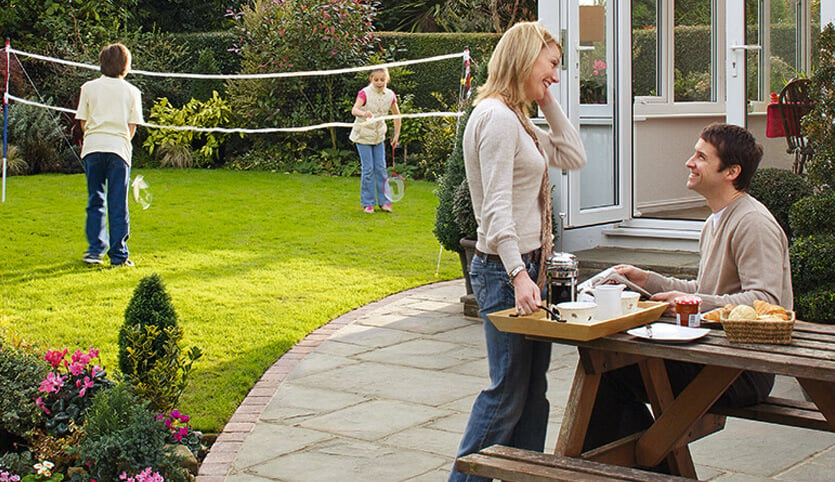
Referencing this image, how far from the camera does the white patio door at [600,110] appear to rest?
755cm

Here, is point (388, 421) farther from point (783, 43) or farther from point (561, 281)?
point (783, 43)

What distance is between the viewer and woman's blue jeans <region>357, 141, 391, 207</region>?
1168 cm

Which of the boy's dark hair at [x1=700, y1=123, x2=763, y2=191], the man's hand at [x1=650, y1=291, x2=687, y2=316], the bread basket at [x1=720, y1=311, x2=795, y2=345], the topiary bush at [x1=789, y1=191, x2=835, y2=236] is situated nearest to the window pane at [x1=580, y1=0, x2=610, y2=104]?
the topiary bush at [x1=789, y1=191, x2=835, y2=236]

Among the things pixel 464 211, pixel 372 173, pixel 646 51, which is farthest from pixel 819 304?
pixel 372 173

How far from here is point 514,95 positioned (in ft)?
11.3

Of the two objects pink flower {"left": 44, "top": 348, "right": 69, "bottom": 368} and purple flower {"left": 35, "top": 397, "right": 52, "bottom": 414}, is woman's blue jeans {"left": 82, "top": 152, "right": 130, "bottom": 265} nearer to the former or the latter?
pink flower {"left": 44, "top": 348, "right": 69, "bottom": 368}

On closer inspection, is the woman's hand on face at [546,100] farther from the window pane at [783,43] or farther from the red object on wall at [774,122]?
the window pane at [783,43]

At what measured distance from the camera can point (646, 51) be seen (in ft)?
31.2

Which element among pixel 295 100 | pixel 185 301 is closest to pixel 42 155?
pixel 295 100

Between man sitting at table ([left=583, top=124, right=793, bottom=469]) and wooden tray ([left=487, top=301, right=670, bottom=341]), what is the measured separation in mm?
249

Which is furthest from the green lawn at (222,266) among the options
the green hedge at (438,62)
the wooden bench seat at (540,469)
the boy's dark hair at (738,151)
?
the green hedge at (438,62)

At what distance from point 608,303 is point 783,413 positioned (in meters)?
0.81

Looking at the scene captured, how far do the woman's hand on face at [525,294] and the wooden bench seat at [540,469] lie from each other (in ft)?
1.44

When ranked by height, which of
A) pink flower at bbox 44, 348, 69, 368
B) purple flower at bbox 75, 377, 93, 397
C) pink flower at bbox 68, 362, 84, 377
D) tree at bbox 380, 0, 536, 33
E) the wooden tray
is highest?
tree at bbox 380, 0, 536, 33
